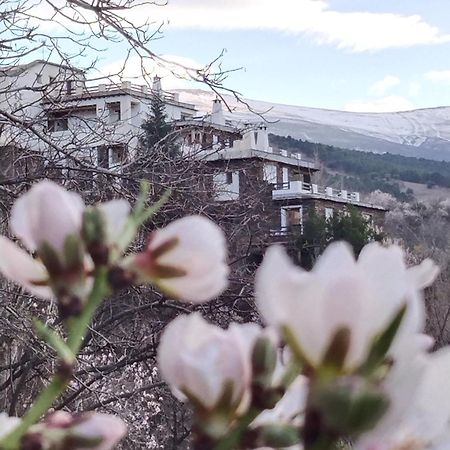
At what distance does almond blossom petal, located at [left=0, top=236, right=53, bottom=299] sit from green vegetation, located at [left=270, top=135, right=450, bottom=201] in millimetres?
30781

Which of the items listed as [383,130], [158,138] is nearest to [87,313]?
[158,138]

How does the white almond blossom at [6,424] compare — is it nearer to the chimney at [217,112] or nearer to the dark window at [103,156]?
the chimney at [217,112]

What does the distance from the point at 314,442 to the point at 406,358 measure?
0.04 m

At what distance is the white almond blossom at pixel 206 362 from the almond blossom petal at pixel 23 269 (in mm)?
68

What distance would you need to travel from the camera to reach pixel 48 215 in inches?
13.4

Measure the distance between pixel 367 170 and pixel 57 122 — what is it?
32.2 meters

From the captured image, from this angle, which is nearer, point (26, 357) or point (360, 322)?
point (360, 322)

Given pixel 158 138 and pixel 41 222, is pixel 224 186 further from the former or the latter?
pixel 41 222

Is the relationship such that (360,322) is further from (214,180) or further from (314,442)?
(214,180)

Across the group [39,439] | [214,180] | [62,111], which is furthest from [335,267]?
[214,180]

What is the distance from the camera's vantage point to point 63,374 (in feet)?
1.01

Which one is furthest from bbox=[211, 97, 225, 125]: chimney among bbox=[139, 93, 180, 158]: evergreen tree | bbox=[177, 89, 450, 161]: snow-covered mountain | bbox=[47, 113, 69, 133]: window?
bbox=[177, 89, 450, 161]: snow-covered mountain

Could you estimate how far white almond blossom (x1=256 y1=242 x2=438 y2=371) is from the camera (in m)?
0.29

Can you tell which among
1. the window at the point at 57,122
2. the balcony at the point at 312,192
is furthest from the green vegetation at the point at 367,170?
the window at the point at 57,122
